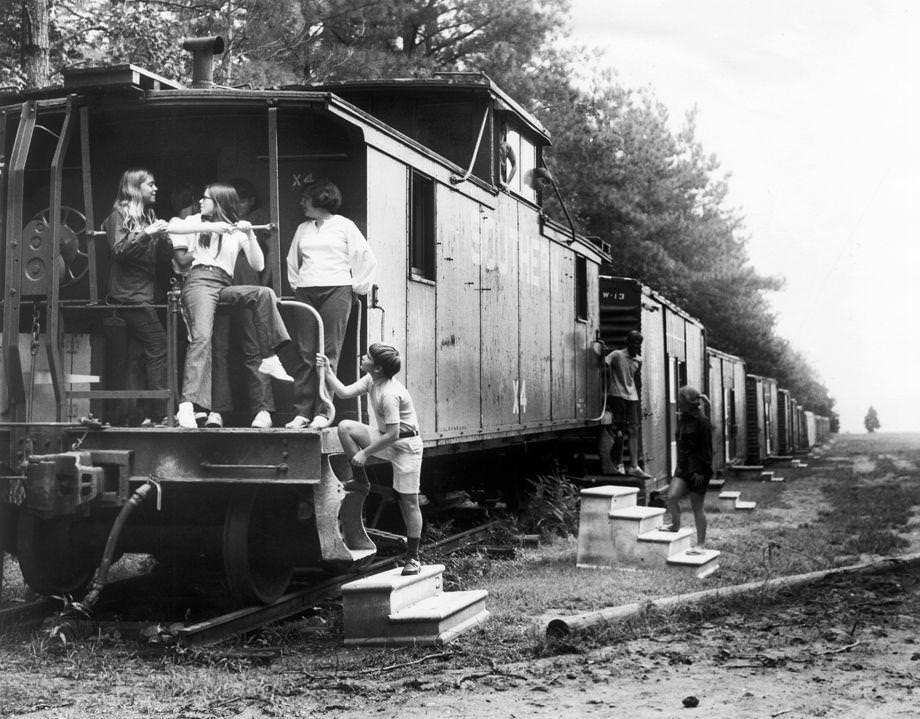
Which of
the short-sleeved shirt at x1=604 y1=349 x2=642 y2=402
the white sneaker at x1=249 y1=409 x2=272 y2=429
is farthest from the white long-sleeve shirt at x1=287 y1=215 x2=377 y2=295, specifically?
the short-sleeved shirt at x1=604 y1=349 x2=642 y2=402

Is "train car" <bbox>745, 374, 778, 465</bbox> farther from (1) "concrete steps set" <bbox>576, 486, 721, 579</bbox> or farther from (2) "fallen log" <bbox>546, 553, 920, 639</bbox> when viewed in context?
(2) "fallen log" <bbox>546, 553, 920, 639</bbox>

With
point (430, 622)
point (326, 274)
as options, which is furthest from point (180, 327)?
point (430, 622)

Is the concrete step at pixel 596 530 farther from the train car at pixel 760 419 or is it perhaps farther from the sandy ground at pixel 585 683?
the train car at pixel 760 419

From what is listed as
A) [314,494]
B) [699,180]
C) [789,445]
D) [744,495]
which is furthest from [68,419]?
[789,445]

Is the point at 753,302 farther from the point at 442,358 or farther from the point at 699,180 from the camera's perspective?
the point at 442,358

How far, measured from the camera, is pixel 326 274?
→ 708 centimetres

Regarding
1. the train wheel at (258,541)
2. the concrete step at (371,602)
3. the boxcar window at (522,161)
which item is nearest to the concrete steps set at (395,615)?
the concrete step at (371,602)

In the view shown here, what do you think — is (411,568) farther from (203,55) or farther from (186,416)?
(203,55)

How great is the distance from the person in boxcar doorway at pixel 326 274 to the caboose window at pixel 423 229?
1205 millimetres

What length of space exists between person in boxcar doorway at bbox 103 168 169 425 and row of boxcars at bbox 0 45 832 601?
15 cm

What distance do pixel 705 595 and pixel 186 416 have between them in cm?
346

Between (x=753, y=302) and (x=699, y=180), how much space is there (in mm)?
8791

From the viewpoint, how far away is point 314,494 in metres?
6.52

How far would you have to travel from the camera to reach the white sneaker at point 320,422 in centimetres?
661
